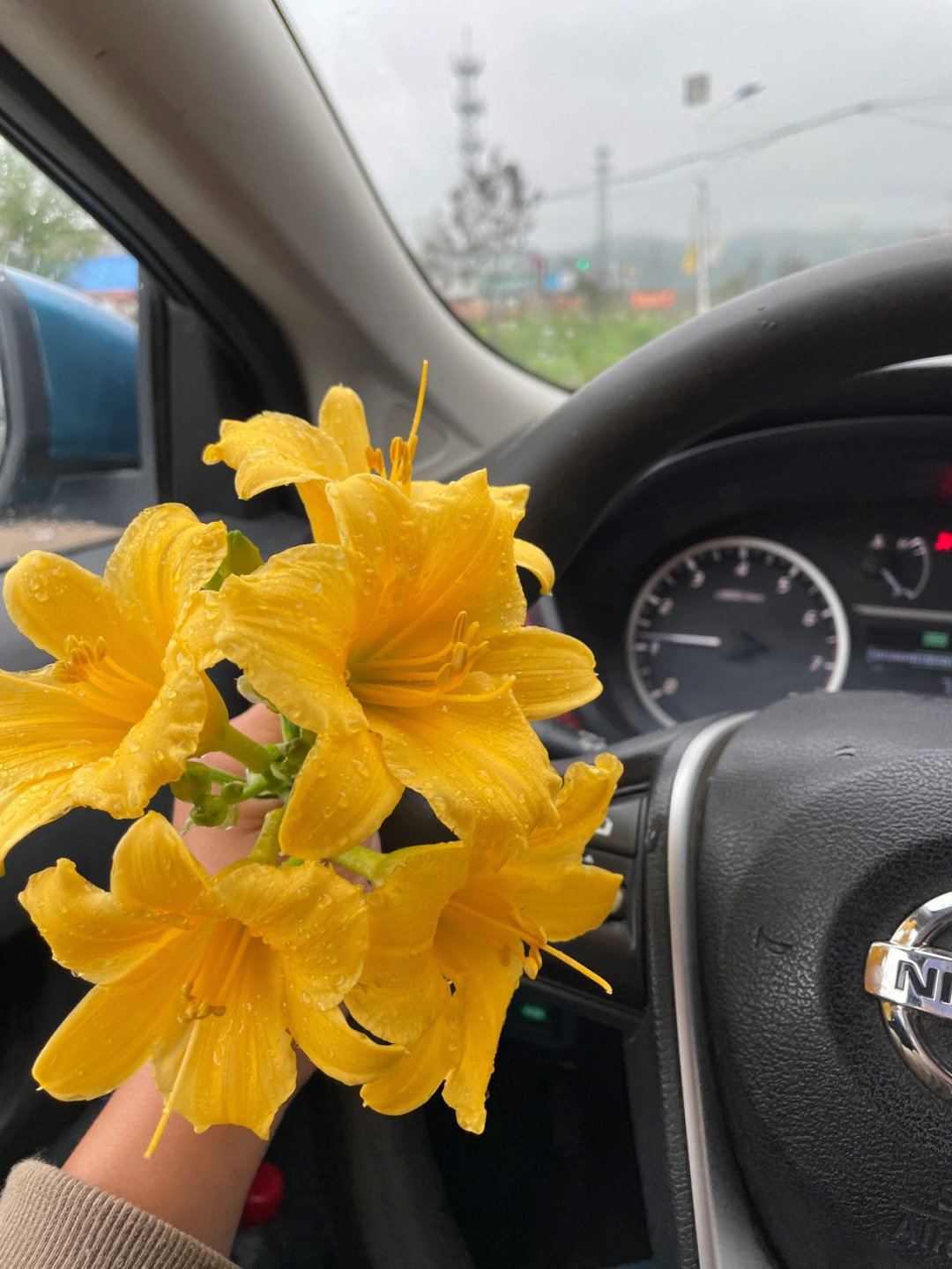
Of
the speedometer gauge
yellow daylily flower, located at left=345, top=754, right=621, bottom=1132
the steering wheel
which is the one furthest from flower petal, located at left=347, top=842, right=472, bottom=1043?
the speedometer gauge

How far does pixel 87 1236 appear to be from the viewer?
72 centimetres

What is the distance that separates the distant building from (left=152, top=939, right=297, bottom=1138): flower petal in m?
1.30

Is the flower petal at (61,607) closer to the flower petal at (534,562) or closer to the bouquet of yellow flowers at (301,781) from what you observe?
the bouquet of yellow flowers at (301,781)

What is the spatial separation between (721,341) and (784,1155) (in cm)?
79

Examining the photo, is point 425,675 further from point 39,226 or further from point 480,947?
point 39,226

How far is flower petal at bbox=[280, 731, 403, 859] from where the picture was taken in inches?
16.8

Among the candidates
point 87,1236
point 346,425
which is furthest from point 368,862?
point 87,1236

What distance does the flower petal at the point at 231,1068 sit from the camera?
0.53 metres

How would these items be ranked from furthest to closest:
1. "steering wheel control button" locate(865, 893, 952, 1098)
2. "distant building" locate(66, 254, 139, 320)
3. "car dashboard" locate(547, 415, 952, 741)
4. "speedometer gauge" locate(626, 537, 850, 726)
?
1. "speedometer gauge" locate(626, 537, 850, 726)
2. "car dashboard" locate(547, 415, 952, 741)
3. "distant building" locate(66, 254, 139, 320)
4. "steering wheel control button" locate(865, 893, 952, 1098)

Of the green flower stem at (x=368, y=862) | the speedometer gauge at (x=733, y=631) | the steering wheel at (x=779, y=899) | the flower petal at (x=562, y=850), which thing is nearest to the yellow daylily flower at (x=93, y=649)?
the green flower stem at (x=368, y=862)

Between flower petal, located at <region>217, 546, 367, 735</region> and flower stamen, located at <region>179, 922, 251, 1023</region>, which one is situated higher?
flower petal, located at <region>217, 546, 367, 735</region>

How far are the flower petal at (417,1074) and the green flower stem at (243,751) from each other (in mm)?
175

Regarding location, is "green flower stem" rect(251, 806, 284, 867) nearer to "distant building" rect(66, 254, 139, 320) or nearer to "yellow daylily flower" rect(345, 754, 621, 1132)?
"yellow daylily flower" rect(345, 754, 621, 1132)

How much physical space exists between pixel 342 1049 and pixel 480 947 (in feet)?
0.47
